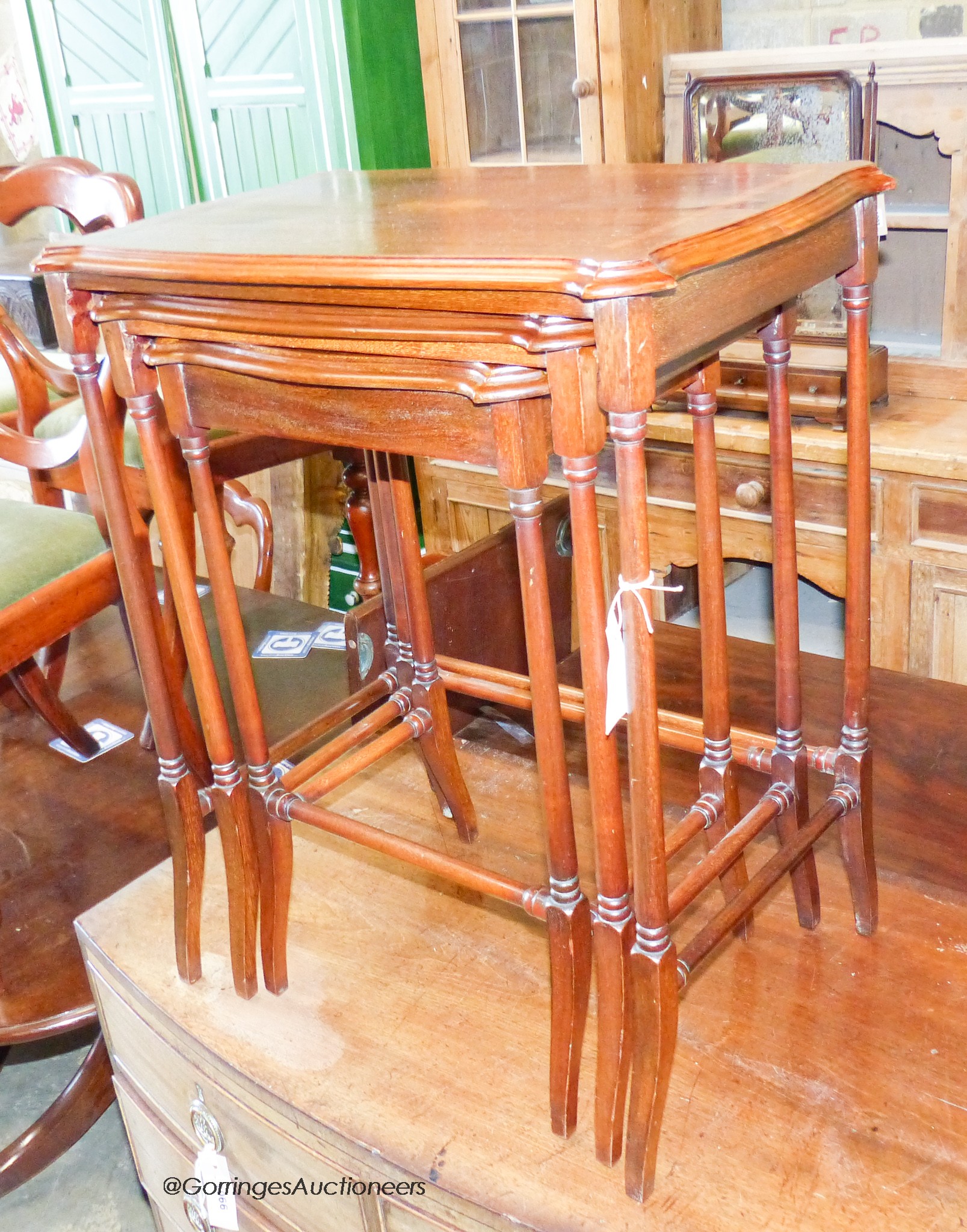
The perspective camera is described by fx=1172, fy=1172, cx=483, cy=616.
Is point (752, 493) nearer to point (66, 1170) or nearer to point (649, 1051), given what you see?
point (649, 1051)

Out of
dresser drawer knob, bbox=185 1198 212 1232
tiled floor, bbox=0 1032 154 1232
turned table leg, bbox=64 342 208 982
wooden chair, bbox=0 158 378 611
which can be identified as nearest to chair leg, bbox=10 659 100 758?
wooden chair, bbox=0 158 378 611

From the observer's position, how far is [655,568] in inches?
92.7

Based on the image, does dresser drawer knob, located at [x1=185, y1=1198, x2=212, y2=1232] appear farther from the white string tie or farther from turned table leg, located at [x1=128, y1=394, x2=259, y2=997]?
the white string tie

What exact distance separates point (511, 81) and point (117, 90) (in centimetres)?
108

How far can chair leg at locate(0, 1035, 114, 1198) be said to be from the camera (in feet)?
5.21

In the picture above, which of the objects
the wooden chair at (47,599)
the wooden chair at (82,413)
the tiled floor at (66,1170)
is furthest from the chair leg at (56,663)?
the tiled floor at (66,1170)

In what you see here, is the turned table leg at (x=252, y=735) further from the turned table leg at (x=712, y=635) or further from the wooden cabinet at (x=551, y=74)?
the wooden cabinet at (x=551, y=74)

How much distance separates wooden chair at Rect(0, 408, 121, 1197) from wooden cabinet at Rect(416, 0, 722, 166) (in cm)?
113

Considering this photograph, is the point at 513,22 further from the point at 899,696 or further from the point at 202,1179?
the point at 202,1179

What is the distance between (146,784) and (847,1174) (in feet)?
4.17

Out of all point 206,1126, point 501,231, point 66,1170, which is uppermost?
point 501,231

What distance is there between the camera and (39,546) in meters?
1.52

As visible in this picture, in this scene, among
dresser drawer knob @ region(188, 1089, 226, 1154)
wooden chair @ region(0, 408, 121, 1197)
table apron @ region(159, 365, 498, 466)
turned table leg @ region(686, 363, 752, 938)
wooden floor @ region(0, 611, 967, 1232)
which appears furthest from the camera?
wooden chair @ region(0, 408, 121, 1197)

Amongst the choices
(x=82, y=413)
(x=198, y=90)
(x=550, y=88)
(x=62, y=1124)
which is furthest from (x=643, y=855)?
(x=198, y=90)
